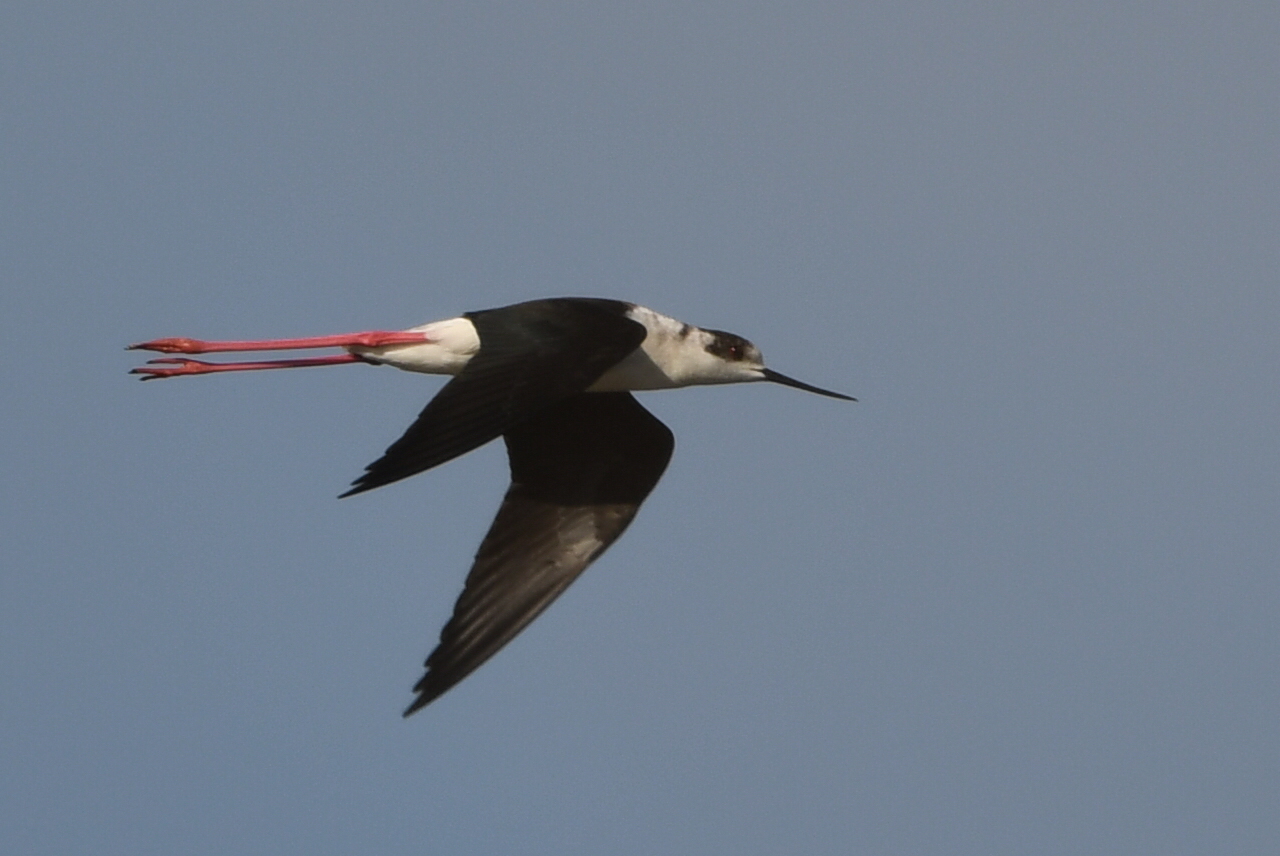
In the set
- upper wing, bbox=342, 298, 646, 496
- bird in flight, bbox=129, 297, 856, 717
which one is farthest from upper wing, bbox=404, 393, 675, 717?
upper wing, bbox=342, 298, 646, 496

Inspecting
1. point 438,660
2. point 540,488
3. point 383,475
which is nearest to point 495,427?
point 383,475

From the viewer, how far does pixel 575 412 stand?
862cm

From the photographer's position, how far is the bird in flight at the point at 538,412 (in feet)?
22.7

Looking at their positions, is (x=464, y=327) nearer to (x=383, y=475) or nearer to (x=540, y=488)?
(x=540, y=488)

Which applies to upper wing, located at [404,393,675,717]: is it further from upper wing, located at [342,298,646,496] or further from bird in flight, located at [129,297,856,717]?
upper wing, located at [342,298,646,496]

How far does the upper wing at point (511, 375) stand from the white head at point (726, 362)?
806mm

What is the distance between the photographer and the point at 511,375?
705 cm

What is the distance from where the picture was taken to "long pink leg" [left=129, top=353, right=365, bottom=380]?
27.7 ft

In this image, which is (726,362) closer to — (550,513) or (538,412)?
(550,513)

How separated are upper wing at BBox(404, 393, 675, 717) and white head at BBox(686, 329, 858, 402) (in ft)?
1.29

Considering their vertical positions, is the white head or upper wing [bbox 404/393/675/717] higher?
the white head

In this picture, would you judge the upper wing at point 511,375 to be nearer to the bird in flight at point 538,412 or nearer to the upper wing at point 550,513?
the bird in flight at point 538,412

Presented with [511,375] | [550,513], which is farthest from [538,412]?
[550,513]

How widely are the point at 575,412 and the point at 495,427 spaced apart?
197 centimetres
